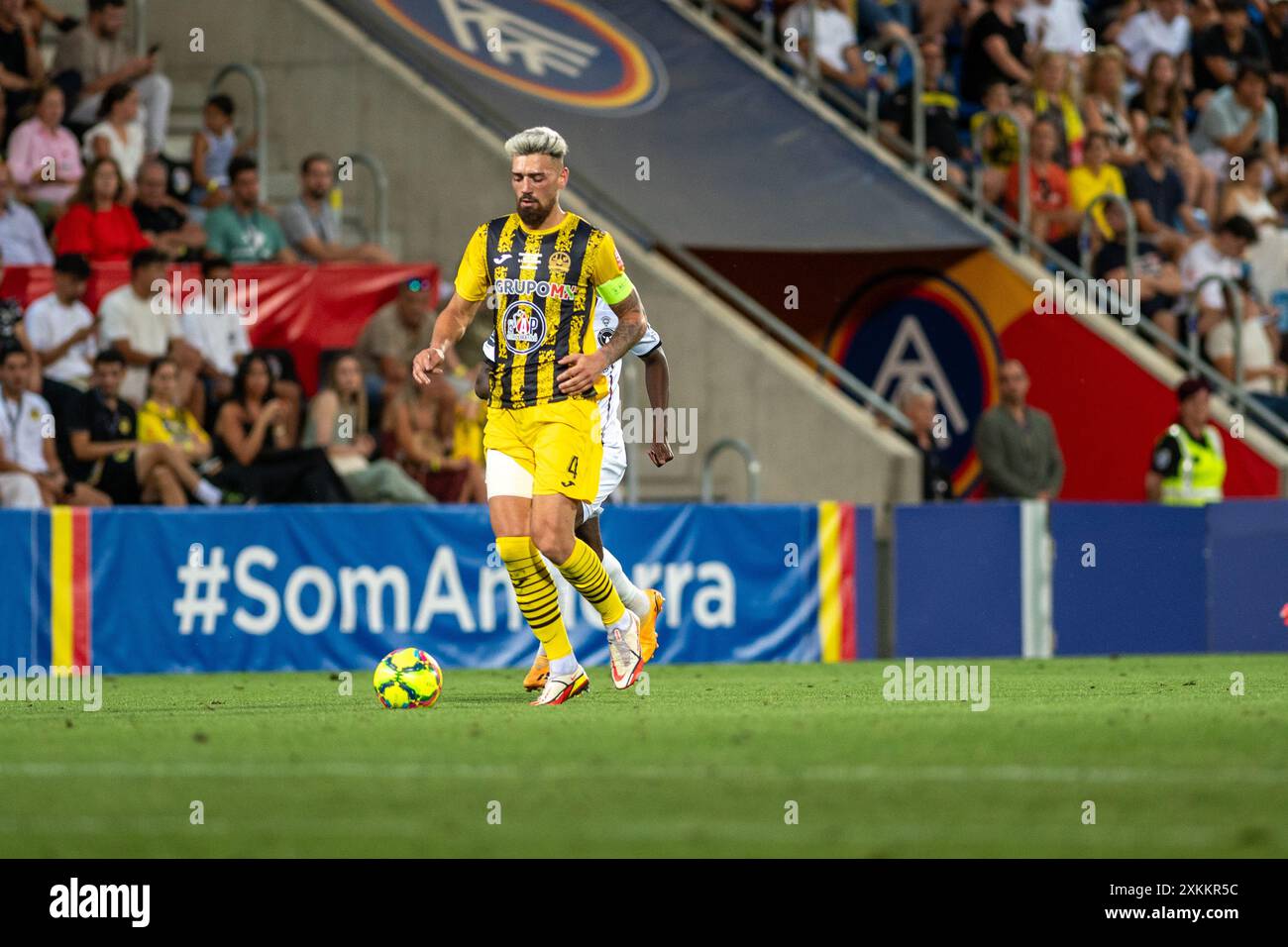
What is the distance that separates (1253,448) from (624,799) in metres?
14.4

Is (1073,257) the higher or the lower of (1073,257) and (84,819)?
the higher

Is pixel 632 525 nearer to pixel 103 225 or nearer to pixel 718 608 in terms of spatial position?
pixel 718 608

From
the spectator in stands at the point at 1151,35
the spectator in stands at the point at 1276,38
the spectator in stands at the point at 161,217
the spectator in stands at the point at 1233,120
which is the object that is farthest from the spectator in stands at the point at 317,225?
the spectator in stands at the point at 1276,38

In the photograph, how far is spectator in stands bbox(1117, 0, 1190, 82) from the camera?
24.8 meters

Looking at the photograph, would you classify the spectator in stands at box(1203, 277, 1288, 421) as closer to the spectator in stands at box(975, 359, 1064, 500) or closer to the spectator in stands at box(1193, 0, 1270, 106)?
the spectator in stands at box(975, 359, 1064, 500)

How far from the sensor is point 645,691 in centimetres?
1203

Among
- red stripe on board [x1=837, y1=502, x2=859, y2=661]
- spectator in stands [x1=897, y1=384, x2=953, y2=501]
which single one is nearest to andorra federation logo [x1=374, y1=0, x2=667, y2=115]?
spectator in stands [x1=897, y1=384, x2=953, y2=501]

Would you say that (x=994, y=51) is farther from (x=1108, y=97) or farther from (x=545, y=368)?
(x=545, y=368)

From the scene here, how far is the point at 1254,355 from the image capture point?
2150 cm

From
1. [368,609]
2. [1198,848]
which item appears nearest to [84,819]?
[1198,848]

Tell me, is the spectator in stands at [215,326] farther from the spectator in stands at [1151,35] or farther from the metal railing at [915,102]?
the spectator in stands at [1151,35]

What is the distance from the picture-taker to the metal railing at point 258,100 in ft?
61.8

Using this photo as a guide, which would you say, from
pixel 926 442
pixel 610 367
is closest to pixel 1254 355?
pixel 926 442

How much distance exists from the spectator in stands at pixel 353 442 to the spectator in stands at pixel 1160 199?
905 cm
